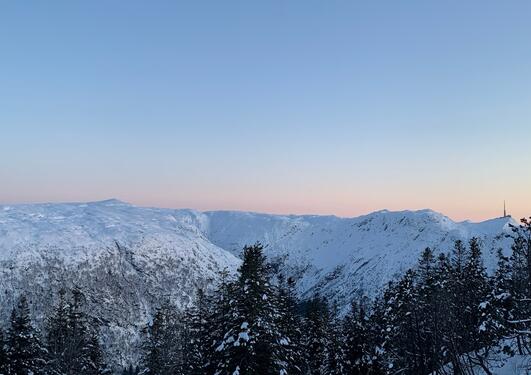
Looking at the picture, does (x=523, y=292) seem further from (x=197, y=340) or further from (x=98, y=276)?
(x=98, y=276)

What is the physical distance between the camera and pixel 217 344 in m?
26.9

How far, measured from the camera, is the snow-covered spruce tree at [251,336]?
2494 centimetres

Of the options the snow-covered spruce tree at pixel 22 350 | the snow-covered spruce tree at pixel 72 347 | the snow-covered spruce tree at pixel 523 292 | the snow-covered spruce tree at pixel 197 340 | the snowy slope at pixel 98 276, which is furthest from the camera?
the snowy slope at pixel 98 276

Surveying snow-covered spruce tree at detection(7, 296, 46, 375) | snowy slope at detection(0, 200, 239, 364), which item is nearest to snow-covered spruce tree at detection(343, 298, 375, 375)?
snow-covered spruce tree at detection(7, 296, 46, 375)

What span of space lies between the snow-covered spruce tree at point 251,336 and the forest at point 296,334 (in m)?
0.05

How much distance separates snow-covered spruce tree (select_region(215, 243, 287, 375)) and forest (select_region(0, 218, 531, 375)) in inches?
2.1

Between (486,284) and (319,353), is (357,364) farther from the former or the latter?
(486,284)

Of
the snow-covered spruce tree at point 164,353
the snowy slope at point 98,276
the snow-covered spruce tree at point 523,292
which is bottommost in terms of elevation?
the snowy slope at point 98,276

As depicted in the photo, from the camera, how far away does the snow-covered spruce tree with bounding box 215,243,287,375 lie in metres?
24.9

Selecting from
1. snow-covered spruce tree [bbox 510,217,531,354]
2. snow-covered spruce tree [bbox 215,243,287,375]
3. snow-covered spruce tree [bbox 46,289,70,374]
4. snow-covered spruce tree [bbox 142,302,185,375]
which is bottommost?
snow-covered spruce tree [bbox 142,302,185,375]

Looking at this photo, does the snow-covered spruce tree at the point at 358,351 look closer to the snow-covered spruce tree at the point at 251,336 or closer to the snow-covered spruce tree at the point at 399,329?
the snow-covered spruce tree at the point at 399,329

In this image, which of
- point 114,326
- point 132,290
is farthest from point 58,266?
point 114,326

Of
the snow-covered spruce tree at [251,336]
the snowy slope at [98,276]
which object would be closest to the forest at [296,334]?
the snow-covered spruce tree at [251,336]

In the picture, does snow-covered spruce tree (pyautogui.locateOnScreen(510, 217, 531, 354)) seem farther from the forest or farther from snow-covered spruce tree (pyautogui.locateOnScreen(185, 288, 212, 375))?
snow-covered spruce tree (pyautogui.locateOnScreen(185, 288, 212, 375))
